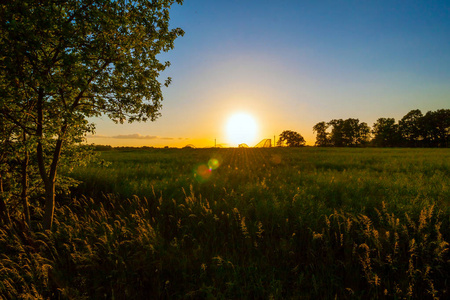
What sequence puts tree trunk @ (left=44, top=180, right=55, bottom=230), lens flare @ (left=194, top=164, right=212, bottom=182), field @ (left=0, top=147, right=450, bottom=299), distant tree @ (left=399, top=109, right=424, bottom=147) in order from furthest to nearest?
distant tree @ (left=399, top=109, right=424, bottom=147)
lens flare @ (left=194, top=164, right=212, bottom=182)
tree trunk @ (left=44, top=180, right=55, bottom=230)
field @ (left=0, top=147, right=450, bottom=299)

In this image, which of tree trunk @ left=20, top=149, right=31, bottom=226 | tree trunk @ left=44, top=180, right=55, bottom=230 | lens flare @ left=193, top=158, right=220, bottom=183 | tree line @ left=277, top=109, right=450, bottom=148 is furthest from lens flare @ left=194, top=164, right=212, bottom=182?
tree line @ left=277, top=109, right=450, bottom=148

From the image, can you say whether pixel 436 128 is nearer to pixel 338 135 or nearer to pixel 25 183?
pixel 338 135

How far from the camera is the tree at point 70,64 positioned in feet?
12.6

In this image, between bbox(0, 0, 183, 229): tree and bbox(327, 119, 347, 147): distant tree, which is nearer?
bbox(0, 0, 183, 229): tree

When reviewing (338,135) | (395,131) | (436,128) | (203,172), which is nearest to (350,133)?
(338,135)

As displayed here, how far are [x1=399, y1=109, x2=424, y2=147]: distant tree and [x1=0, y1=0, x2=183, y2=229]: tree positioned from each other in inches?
4525

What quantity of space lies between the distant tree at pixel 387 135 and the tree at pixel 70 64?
379 ft

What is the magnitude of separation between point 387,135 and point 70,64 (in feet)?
393

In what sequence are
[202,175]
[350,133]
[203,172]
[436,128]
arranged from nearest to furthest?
[202,175] < [203,172] < [436,128] < [350,133]

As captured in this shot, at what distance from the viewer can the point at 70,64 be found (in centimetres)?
386

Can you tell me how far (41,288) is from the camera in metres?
3.78

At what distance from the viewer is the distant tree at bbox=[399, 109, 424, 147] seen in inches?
3578

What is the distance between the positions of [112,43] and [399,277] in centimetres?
666

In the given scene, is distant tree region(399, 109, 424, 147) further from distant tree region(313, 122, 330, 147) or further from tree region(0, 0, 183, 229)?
tree region(0, 0, 183, 229)
